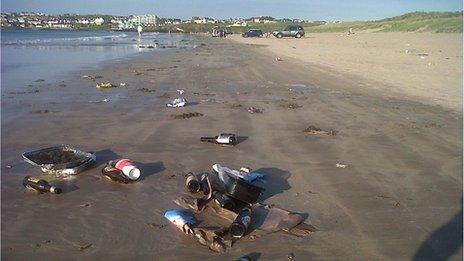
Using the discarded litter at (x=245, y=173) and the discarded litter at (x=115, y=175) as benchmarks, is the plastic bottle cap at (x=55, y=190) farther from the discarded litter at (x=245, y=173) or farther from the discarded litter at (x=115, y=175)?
the discarded litter at (x=245, y=173)

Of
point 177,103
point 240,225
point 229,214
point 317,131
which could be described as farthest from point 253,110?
point 240,225

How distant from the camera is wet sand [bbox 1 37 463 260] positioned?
519 cm

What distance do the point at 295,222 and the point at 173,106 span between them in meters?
7.50

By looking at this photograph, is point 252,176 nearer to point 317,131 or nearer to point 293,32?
point 317,131

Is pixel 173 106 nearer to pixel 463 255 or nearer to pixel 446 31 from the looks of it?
pixel 463 255

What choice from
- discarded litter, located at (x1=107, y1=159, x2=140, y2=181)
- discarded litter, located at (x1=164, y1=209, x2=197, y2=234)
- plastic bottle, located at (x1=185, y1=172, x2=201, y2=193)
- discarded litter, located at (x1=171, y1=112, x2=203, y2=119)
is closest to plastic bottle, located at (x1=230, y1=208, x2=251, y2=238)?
discarded litter, located at (x1=164, y1=209, x2=197, y2=234)

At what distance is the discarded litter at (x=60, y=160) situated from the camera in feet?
23.0

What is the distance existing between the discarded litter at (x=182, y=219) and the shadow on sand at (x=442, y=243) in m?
2.53

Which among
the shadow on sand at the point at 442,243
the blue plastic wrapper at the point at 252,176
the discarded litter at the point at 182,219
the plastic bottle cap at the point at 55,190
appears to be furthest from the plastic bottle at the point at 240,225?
the plastic bottle cap at the point at 55,190

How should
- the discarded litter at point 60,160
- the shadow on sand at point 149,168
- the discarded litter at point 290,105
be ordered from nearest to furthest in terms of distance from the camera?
the discarded litter at point 60,160 → the shadow on sand at point 149,168 → the discarded litter at point 290,105

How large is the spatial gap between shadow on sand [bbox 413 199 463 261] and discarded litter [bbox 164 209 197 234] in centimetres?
253

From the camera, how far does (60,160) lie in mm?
7418

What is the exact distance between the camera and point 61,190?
643cm

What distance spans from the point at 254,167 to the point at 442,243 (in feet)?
10.7
